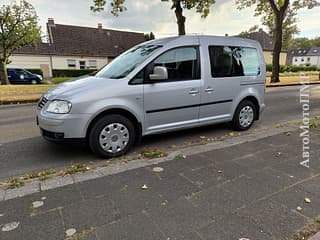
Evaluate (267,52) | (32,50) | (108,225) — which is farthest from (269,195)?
(267,52)

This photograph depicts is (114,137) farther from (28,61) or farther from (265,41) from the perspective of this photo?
(265,41)

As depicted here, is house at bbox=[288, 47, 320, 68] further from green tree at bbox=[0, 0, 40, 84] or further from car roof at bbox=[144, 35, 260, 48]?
car roof at bbox=[144, 35, 260, 48]

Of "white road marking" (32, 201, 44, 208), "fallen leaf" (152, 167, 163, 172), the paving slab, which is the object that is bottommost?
the paving slab

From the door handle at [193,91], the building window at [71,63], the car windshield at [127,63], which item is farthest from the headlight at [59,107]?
the building window at [71,63]

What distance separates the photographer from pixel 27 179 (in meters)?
3.15

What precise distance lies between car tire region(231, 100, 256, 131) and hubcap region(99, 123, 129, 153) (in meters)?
2.57

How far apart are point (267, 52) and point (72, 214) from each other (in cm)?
5537

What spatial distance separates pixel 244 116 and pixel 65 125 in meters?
3.74

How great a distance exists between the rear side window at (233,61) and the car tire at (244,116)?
0.68m

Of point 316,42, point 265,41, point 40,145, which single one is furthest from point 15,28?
point 316,42

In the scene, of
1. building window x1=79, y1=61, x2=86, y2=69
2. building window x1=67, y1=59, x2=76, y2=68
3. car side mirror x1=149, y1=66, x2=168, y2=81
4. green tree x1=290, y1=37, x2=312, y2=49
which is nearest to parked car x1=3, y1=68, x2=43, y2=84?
building window x1=67, y1=59, x2=76, y2=68

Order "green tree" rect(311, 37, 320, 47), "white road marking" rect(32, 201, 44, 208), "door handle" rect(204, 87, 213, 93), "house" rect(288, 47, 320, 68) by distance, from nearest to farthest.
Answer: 1. "white road marking" rect(32, 201, 44, 208)
2. "door handle" rect(204, 87, 213, 93)
3. "house" rect(288, 47, 320, 68)
4. "green tree" rect(311, 37, 320, 47)

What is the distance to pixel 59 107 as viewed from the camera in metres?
3.50

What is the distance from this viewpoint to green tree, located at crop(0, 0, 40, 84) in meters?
18.9
